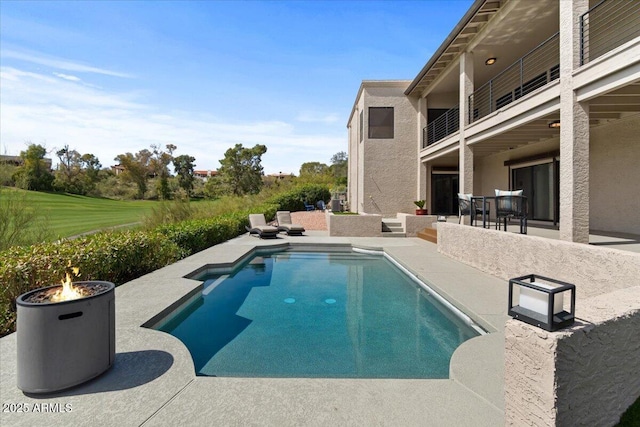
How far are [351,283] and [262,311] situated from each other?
2.61 meters

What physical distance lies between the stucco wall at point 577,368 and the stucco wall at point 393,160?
44.5 feet

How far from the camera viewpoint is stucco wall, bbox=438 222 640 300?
165 inches

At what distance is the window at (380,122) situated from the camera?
15836mm

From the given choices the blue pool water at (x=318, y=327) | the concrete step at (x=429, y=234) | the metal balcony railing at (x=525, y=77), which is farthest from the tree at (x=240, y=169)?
the blue pool water at (x=318, y=327)

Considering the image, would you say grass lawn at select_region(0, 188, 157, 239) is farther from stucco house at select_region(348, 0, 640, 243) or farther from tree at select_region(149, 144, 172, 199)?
tree at select_region(149, 144, 172, 199)

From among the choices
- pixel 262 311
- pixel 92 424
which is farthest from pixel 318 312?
pixel 92 424

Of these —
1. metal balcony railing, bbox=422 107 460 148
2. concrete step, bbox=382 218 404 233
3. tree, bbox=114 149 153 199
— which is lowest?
concrete step, bbox=382 218 404 233

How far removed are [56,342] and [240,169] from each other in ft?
139

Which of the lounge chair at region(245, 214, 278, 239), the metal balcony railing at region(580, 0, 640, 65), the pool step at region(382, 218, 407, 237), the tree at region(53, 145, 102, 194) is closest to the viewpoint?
the metal balcony railing at region(580, 0, 640, 65)

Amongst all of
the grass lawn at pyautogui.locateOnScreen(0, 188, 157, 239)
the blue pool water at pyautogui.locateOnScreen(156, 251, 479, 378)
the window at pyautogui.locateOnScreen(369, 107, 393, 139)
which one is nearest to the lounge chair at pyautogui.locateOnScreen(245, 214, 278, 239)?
the grass lawn at pyautogui.locateOnScreen(0, 188, 157, 239)

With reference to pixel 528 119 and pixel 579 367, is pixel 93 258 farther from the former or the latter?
pixel 528 119

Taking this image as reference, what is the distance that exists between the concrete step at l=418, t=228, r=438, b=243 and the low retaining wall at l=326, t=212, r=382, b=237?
1720mm

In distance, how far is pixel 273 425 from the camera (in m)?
2.27

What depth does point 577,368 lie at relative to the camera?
183 cm
